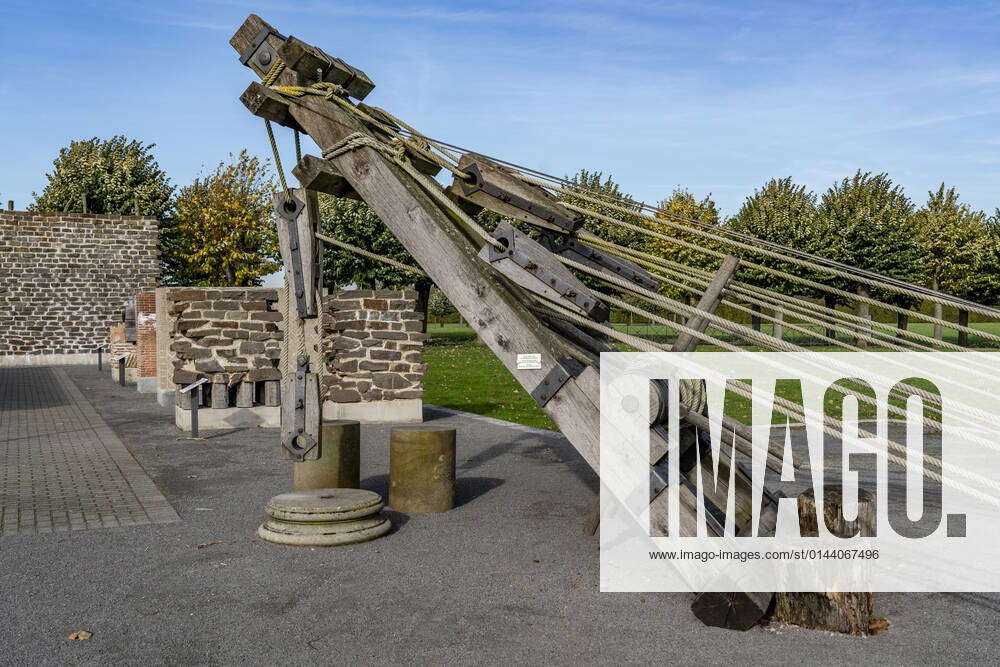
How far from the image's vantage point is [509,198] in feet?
18.7

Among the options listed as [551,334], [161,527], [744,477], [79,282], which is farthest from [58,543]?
[79,282]

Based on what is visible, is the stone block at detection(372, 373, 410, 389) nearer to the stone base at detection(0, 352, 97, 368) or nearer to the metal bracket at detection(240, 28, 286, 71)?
the metal bracket at detection(240, 28, 286, 71)

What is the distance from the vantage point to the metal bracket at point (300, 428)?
18.2 feet

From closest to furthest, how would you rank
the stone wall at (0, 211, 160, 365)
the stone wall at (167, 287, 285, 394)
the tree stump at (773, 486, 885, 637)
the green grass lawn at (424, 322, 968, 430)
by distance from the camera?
the tree stump at (773, 486, 885, 637)
the stone wall at (167, 287, 285, 394)
the green grass lawn at (424, 322, 968, 430)
the stone wall at (0, 211, 160, 365)

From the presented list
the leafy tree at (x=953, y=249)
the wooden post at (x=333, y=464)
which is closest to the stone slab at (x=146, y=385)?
the wooden post at (x=333, y=464)

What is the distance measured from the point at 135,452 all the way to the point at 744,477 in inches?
332

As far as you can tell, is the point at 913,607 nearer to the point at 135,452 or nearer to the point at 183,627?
the point at 183,627

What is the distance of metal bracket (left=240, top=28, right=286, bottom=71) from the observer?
224 inches

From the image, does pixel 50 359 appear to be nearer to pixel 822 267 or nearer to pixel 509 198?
pixel 509 198

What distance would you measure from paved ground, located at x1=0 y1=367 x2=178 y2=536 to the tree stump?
5.10 meters

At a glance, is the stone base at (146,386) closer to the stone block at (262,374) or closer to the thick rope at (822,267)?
the stone block at (262,374)

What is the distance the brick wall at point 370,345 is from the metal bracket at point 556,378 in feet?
28.0

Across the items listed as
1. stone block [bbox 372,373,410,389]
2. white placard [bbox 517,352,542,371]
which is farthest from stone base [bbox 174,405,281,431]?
white placard [bbox 517,352,542,371]

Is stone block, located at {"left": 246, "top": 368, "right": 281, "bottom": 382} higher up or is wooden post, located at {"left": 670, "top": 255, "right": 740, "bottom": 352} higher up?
wooden post, located at {"left": 670, "top": 255, "right": 740, "bottom": 352}
